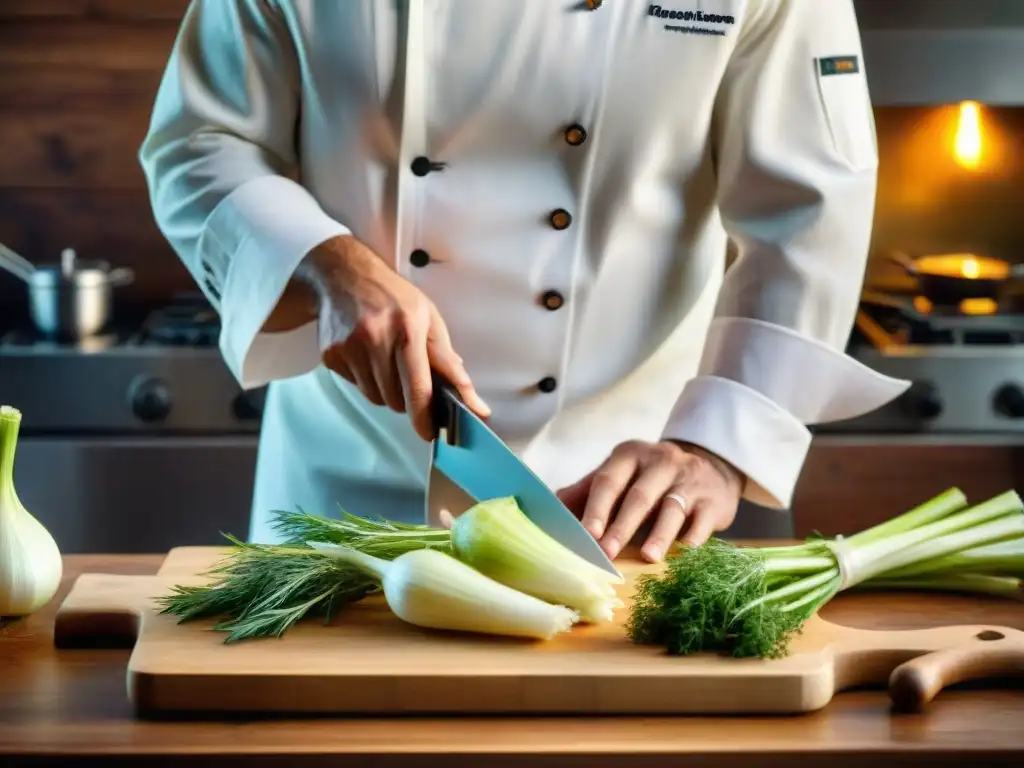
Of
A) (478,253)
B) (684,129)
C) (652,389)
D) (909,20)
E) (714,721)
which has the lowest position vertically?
(714,721)

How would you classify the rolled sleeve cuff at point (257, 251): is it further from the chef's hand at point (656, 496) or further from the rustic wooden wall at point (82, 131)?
the rustic wooden wall at point (82, 131)

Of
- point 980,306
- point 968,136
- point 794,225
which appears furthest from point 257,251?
point 968,136

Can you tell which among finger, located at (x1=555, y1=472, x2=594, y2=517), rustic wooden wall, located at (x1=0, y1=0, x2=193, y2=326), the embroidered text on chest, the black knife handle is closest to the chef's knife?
the black knife handle

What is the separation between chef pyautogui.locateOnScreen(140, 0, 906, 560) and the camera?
149 centimetres

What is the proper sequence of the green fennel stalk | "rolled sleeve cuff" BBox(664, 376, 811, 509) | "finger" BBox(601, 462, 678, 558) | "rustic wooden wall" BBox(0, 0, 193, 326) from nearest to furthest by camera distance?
the green fennel stalk < "finger" BBox(601, 462, 678, 558) < "rolled sleeve cuff" BBox(664, 376, 811, 509) < "rustic wooden wall" BBox(0, 0, 193, 326)

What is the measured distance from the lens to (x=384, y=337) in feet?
4.32

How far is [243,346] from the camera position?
1.48 m

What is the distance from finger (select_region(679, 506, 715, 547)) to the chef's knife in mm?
134

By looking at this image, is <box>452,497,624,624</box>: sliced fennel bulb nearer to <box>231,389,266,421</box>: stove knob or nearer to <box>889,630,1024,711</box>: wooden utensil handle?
<box>889,630,1024,711</box>: wooden utensil handle

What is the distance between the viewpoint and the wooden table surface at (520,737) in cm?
101

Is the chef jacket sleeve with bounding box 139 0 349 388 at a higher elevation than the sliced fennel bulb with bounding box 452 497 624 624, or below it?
higher

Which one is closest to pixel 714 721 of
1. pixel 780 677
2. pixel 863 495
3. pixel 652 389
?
pixel 780 677

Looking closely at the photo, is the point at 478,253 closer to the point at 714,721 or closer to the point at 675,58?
the point at 675,58

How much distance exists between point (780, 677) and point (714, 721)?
2.3 inches
